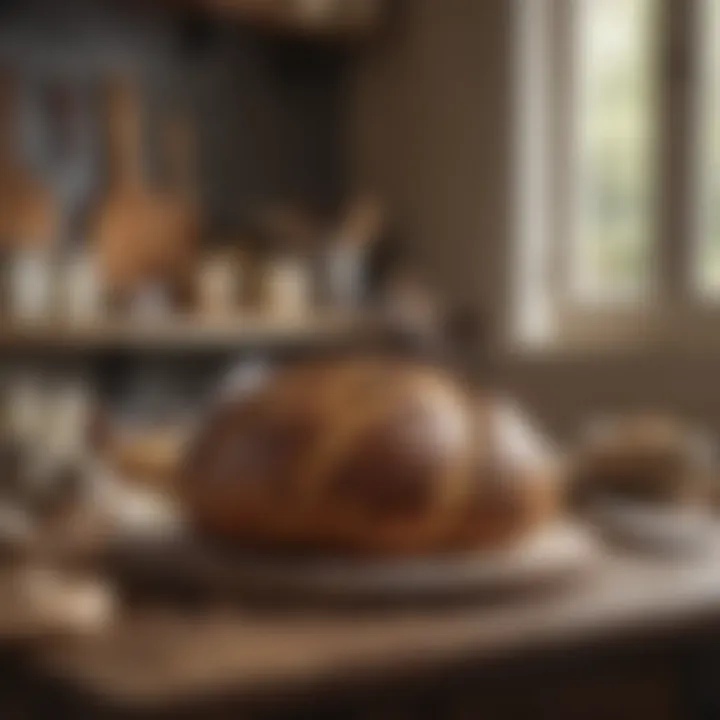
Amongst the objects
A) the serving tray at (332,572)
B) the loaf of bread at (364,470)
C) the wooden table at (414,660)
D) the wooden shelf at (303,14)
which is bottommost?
the wooden table at (414,660)

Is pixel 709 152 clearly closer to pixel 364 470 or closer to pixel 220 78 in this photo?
pixel 220 78

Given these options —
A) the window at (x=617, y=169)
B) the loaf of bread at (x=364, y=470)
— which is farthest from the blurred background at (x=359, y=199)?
the loaf of bread at (x=364, y=470)

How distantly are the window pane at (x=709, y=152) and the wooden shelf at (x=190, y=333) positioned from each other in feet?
1.66

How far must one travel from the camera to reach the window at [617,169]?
7.02 feet

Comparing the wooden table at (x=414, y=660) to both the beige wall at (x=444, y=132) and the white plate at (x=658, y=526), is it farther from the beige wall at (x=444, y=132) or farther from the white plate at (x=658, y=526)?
the beige wall at (x=444, y=132)

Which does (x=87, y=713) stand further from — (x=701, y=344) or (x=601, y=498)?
(x=701, y=344)

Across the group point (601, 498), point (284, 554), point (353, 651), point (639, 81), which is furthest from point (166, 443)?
point (639, 81)

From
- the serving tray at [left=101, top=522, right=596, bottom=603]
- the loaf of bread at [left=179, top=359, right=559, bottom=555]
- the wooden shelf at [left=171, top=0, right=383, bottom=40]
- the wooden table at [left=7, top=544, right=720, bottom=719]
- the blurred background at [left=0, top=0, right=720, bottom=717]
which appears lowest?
the wooden table at [left=7, top=544, right=720, bottom=719]

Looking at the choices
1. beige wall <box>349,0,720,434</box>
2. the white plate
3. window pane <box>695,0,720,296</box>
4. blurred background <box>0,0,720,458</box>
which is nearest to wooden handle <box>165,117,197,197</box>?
blurred background <box>0,0,720,458</box>

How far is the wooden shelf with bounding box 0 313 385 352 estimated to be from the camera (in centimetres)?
207

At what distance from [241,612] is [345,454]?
89 mm

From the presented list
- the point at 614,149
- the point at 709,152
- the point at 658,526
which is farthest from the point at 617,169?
the point at 658,526

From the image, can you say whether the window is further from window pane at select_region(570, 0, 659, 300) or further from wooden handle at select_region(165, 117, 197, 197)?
wooden handle at select_region(165, 117, 197, 197)

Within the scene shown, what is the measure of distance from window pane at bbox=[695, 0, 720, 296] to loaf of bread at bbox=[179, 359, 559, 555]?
1497mm
